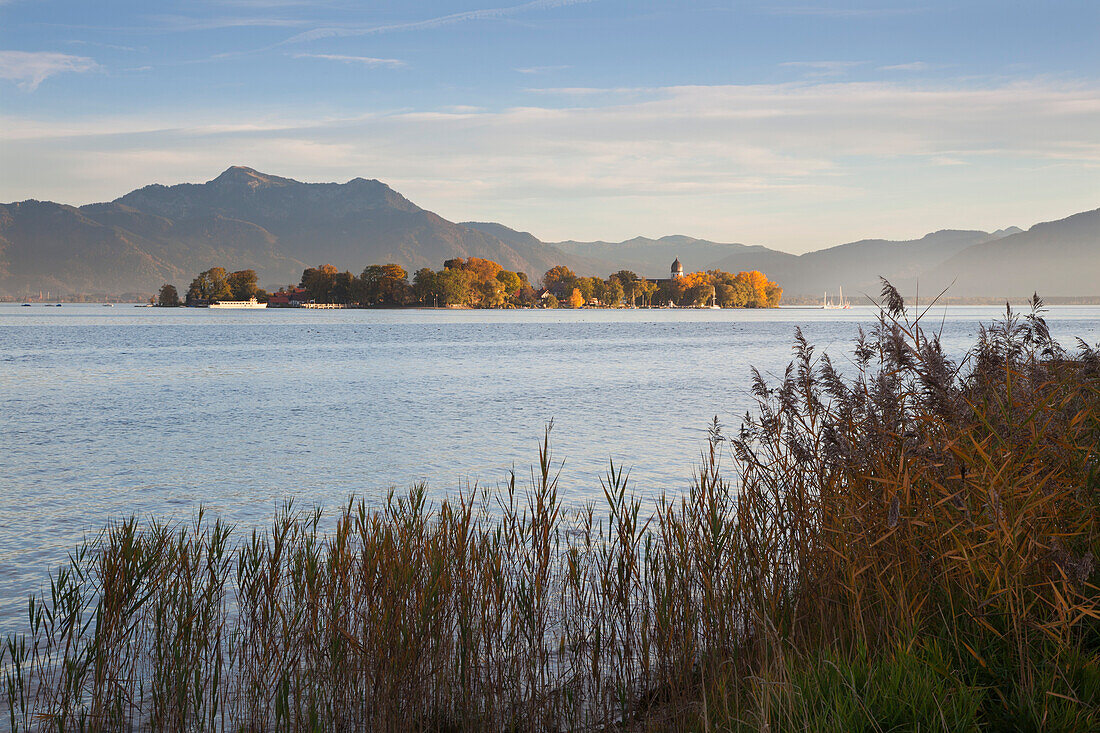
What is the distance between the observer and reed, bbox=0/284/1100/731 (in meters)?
4.50

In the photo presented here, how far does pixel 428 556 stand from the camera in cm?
680

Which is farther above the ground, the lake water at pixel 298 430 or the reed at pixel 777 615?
the reed at pixel 777 615

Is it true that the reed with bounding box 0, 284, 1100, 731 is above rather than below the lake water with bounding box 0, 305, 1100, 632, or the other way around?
above

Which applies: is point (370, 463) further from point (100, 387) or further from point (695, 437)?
point (100, 387)

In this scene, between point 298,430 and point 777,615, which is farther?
point 298,430

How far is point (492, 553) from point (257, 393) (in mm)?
30869

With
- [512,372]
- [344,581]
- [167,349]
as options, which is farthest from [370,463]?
[167,349]

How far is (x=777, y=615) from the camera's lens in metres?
6.59

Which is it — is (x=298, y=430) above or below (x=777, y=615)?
below

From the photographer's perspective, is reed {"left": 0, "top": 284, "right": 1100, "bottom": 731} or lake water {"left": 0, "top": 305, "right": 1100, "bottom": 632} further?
lake water {"left": 0, "top": 305, "right": 1100, "bottom": 632}

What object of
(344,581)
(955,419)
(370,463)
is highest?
(955,419)

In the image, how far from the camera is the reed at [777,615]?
4.50 meters

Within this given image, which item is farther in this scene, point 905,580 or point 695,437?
point 695,437

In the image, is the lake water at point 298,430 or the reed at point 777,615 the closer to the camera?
the reed at point 777,615
